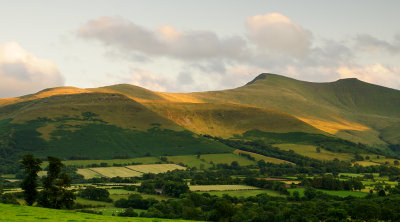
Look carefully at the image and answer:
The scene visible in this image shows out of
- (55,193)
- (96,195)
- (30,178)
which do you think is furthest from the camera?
(96,195)

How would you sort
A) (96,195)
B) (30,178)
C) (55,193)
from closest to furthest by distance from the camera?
(55,193), (30,178), (96,195)

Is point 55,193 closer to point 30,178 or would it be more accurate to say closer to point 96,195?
point 30,178

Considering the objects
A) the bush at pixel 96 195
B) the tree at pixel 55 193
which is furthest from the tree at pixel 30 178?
the bush at pixel 96 195

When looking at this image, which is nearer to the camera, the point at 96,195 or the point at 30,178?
the point at 30,178

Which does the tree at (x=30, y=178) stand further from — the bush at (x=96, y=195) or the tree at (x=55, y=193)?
the bush at (x=96, y=195)

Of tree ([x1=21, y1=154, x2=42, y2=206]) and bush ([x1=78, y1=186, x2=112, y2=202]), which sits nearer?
tree ([x1=21, y1=154, x2=42, y2=206])

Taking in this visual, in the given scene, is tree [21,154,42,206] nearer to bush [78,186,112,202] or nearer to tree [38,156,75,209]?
tree [38,156,75,209]

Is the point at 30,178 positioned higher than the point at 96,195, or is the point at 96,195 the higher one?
the point at 30,178

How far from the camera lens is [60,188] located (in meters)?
89.3

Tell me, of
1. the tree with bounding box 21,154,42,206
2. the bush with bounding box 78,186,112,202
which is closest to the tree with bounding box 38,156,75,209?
the tree with bounding box 21,154,42,206

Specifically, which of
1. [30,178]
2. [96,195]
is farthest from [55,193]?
[96,195]

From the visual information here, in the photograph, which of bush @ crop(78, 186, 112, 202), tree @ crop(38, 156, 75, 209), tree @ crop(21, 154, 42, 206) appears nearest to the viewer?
tree @ crop(38, 156, 75, 209)

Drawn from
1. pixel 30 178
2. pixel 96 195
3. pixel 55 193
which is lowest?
pixel 96 195

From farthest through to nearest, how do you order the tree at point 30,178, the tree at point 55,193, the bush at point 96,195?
the bush at point 96,195 → the tree at point 30,178 → the tree at point 55,193
